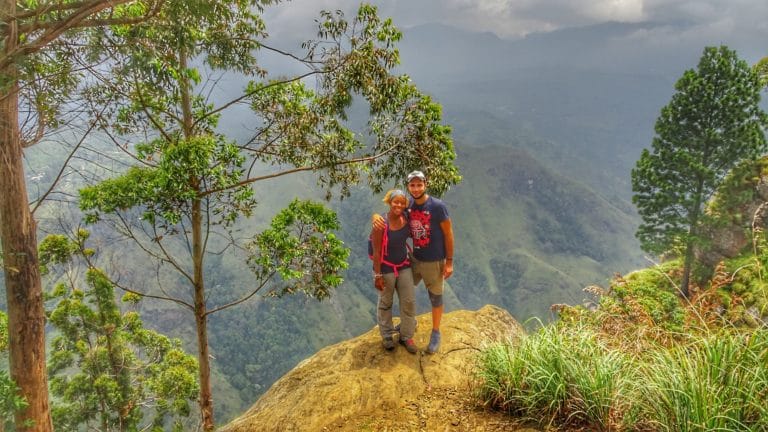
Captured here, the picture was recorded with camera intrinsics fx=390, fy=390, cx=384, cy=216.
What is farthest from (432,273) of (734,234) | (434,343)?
(734,234)

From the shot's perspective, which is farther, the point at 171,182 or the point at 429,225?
the point at 171,182

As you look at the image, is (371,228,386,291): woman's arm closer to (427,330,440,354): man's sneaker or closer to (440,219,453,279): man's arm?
(440,219,453,279): man's arm

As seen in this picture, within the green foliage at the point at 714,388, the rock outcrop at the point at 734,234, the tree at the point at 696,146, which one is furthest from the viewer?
the rock outcrop at the point at 734,234

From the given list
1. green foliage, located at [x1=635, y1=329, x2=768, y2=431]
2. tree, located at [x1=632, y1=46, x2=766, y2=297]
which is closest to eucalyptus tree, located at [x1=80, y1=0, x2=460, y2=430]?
green foliage, located at [x1=635, y1=329, x2=768, y2=431]

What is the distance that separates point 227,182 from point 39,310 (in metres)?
3.68

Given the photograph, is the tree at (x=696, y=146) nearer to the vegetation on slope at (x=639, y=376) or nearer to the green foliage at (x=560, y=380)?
the vegetation on slope at (x=639, y=376)

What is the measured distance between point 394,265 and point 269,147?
5.53 m

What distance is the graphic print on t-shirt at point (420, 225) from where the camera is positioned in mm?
5633

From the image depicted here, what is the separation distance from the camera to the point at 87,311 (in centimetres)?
1739

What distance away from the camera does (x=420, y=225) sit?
5645 mm

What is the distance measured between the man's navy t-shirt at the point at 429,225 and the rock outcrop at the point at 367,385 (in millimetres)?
1450

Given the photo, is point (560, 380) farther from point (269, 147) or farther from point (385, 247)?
point (269, 147)

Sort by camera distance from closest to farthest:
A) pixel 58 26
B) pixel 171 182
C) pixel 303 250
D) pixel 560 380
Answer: pixel 560 380, pixel 58 26, pixel 171 182, pixel 303 250

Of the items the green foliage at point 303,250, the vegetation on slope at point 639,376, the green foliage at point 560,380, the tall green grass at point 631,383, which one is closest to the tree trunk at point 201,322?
the green foliage at point 303,250
